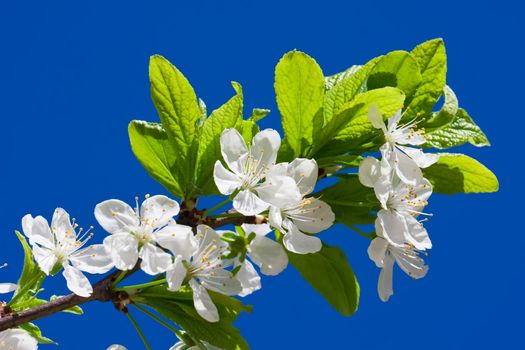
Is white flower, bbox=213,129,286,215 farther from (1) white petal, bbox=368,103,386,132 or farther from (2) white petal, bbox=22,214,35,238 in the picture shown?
(2) white petal, bbox=22,214,35,238

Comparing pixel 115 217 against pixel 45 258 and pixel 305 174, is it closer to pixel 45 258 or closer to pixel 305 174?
pixel 45 258

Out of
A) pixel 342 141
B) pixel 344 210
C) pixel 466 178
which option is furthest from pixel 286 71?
pixel 466 178

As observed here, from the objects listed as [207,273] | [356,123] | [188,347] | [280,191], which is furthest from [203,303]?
[356,123]

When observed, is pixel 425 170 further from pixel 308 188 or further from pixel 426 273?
pixel 308 188

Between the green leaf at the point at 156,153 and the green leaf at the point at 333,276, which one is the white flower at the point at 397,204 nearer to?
the green leaf at the point at 333,276

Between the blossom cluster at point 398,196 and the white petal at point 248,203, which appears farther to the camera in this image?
the blossom cluster at point 398,196

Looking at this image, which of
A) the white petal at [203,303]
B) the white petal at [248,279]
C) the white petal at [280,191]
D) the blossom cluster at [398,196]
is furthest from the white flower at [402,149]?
the white petal at [203,303]
